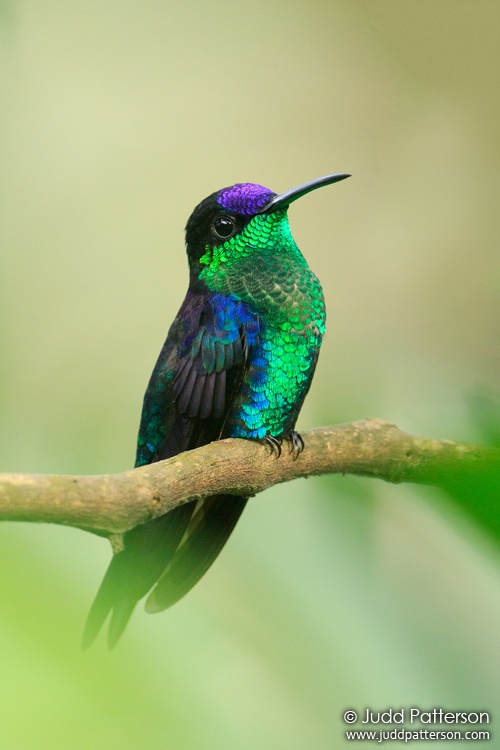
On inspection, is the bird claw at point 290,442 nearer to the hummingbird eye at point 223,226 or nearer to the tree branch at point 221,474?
the tree branch at point 221,474

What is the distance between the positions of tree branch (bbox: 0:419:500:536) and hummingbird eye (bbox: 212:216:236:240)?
1.90ft

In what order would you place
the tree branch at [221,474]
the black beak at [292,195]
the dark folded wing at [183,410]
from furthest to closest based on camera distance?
the dark folded wing at [183,410] → the black beak at [292,195] → the tree branch at [221,474]

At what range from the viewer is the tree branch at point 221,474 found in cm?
100

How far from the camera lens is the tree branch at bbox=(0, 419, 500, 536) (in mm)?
998

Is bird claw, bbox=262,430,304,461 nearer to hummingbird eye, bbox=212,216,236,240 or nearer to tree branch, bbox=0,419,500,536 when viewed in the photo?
tree branch, bbox=0,419,500,536

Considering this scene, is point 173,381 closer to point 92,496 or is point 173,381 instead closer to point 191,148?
point 92,496

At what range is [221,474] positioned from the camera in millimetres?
1767

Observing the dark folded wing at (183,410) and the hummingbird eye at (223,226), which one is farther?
the hummingbird eye at (223,226)

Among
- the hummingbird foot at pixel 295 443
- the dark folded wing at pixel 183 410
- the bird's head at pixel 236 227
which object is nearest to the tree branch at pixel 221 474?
the hummingbird foot at pixel 295 443

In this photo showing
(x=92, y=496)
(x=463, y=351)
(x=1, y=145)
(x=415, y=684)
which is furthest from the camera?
(x=1, y=145)

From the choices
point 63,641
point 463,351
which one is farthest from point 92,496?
point 463,351

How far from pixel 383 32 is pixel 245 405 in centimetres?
311

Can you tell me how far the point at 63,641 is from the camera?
38 cm

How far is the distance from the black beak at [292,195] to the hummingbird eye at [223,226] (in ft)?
0.29
